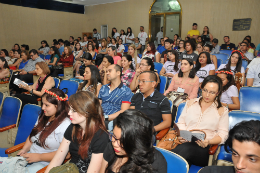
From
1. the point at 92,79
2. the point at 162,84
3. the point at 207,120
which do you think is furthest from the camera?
the point at 162,84

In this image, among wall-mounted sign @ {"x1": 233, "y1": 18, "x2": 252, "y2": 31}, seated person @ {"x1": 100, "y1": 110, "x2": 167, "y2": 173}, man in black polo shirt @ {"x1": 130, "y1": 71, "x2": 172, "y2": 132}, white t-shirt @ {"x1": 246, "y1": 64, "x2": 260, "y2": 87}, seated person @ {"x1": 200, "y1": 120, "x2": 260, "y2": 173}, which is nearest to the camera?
seated person @ {"x1": 200, "y1": 120, "x2": 260, "y2": 173}

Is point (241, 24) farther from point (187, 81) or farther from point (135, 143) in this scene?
point (135, 143)

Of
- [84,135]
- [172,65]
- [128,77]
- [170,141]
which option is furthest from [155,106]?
[172,65]

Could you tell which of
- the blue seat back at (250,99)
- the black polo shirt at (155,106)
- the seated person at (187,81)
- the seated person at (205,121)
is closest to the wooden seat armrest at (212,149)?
the seated person at (205,121)

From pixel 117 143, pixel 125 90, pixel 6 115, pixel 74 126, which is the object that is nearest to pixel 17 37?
pixel 6 115

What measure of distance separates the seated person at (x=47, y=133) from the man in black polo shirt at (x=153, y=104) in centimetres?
88

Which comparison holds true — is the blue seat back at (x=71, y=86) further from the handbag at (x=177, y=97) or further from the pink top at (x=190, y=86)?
the pink top at (x=190, y=86)

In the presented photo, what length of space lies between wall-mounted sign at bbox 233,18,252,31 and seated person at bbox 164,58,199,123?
18.4ft

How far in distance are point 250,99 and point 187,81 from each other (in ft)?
3.04

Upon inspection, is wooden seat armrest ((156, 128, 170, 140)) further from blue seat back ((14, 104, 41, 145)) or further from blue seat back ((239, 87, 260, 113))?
blue seat back ((14, 104, 41, 145))

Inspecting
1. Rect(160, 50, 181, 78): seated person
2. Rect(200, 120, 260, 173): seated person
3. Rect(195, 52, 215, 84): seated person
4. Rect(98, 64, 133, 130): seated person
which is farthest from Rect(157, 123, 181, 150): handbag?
Rect(160, 50, 181, 78): seated person

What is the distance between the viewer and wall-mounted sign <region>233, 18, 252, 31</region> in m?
7.18

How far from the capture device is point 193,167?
171 centimetres

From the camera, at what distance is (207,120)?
1.91m
